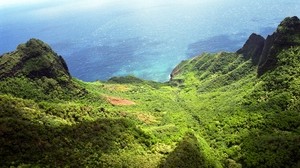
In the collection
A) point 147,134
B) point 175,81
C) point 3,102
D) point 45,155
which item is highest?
point 3,102

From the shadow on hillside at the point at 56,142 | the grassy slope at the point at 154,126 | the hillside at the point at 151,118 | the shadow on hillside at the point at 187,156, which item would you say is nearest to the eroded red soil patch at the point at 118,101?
the hillside at the point at 151,118

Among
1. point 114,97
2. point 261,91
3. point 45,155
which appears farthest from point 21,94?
point 261,91

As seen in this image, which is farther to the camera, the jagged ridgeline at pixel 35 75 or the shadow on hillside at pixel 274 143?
the jagged ridgeline at pixel 35 75

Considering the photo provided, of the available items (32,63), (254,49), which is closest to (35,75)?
(32,63)

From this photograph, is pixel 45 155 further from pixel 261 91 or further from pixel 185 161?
pixel 261 91

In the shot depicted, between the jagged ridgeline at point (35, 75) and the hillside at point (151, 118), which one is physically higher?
the jagged ridgeline at point (35, 75)

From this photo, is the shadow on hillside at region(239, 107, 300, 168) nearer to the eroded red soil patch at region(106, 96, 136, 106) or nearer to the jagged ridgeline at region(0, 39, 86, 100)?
the eroded red soil patch at region(106, 96, 136, 106)

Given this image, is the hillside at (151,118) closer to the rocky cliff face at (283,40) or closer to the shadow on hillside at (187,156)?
the shadow on hillside at (187,156)
